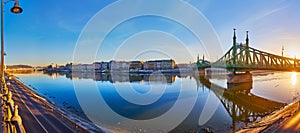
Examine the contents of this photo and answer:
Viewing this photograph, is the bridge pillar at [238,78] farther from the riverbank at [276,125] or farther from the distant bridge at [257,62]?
the riverbank at [276,125]

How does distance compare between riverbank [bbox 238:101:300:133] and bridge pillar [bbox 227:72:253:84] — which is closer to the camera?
riverbank [bbox 238:101:300:133]

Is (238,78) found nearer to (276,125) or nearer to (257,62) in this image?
(257,62)

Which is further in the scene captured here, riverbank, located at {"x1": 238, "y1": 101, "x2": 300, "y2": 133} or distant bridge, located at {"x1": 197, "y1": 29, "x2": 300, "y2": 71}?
distant bridge, located at {"x1": 197, "y1": 29, "x2": 300, "y2": 71}

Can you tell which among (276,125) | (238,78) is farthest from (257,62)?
(276,125)

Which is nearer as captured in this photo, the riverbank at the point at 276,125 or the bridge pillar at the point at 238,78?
the riverbank at the point at 276,125

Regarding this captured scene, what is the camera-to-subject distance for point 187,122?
16.7m

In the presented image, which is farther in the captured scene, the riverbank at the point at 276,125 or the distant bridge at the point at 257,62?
the distant bridge at the point at 257,62

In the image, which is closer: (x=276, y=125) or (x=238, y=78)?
(x=276, y=125)

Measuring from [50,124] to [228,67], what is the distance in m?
53.5

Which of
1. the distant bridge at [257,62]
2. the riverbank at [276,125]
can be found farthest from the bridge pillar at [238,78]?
the riverbank at [276,125]

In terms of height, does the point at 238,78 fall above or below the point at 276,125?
above

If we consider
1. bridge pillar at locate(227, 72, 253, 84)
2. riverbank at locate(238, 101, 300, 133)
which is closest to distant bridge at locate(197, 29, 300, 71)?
bridge pillar at locate(227, 72, 253, 84)

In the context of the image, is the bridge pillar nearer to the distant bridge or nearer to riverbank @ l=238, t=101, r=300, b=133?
the distant bridge

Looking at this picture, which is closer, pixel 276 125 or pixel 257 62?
pixel 276 125
